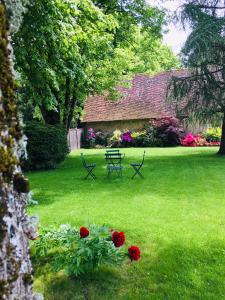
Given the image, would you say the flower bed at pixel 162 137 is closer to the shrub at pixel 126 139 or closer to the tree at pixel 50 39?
the shrub at pixel 126 139

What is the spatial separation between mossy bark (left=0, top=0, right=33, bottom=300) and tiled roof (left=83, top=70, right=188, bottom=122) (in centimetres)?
2432

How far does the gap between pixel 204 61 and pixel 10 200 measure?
15.3m

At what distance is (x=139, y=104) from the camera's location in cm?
2717

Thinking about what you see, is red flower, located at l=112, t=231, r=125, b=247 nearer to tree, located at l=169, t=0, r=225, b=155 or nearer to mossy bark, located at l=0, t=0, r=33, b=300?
mossy bark, located at l=0, t=0, r=33, b=300

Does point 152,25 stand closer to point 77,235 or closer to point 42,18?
point 42,18

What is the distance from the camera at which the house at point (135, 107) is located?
86.1 ft

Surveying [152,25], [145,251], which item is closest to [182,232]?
[145,251]

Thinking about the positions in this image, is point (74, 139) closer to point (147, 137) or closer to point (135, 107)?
point (147, 137)

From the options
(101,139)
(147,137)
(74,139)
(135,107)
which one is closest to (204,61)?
(147,137)

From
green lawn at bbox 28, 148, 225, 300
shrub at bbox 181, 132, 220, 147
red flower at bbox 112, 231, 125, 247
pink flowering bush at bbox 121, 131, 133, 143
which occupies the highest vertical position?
pink flowering bush at bbox 121, 131, 133, 143

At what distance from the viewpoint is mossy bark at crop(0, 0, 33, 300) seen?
1.58 metres

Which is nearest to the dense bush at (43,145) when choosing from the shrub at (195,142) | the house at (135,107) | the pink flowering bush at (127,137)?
the pink flowering bush at (127,137)

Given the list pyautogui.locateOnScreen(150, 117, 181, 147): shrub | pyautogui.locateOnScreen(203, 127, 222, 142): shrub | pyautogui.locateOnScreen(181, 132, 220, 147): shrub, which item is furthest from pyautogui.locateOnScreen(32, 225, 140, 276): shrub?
pyautogui.locateOnScreen(203, 127, 222, 142): shrub

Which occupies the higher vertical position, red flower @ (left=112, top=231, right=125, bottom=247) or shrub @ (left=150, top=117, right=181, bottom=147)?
shrub @ (left=150, top=117, right=181, bottom=147)
